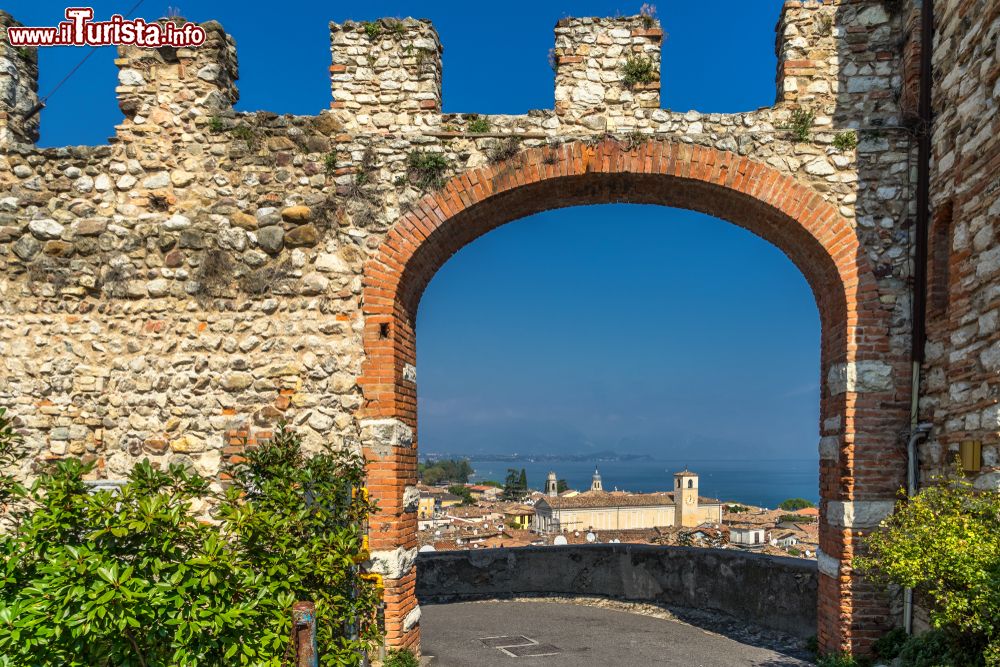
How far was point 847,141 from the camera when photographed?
20.6ft

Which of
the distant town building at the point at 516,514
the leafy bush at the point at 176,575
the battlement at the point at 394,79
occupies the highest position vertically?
the battlement at the point at 394,79

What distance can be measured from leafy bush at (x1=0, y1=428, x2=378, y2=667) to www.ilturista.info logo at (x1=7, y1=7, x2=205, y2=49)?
3967mm

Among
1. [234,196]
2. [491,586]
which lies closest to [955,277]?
[234,196]

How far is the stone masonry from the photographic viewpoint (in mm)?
6195

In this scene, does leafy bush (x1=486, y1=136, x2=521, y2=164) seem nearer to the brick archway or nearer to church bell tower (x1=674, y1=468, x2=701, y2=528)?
the brick archway

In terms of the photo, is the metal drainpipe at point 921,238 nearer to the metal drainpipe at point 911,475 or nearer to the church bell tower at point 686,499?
the metal drainpipe at point 911,475

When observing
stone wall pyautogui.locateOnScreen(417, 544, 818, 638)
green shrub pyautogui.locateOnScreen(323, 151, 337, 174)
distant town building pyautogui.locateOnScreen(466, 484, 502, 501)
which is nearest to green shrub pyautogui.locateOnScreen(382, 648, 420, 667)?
stone wall pyautogui.locateOnScreen(417, 544, 818, 638)

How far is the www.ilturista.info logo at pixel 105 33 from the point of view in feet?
21.4

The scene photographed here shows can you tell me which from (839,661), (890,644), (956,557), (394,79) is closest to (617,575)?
(839,661)

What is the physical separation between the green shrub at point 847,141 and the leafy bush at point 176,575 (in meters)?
5.32

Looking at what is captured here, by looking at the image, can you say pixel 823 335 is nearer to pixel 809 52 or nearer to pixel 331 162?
pixel 809 52

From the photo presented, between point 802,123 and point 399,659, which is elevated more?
point 802,123

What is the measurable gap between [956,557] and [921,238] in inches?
115

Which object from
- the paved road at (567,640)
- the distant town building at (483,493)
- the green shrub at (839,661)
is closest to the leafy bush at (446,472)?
the distant town building at (483,493)
